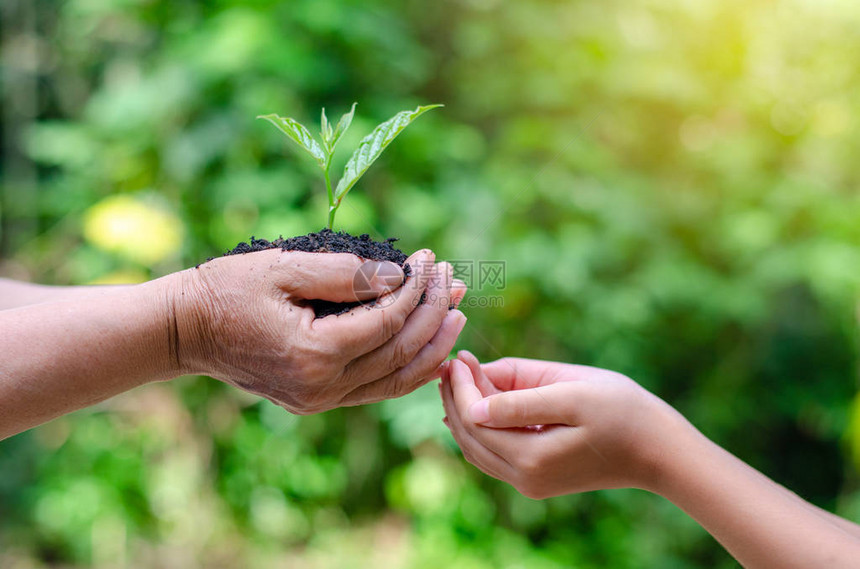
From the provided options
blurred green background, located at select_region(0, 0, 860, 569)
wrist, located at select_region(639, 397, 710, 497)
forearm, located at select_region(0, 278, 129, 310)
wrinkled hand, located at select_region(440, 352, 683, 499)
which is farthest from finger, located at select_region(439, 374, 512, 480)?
blurred green background, located at select_region(0, 0, 860, 569)

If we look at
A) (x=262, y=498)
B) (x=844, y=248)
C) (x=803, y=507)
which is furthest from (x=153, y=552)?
(x=844, y=248)

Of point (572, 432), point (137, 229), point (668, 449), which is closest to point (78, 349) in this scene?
point (572, 432)

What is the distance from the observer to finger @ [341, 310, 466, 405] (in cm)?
109

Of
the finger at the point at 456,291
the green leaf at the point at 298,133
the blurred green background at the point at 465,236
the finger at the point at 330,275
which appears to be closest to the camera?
the finger at the point at 330,275

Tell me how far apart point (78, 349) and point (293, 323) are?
32 cm

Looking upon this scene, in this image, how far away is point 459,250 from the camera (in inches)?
85.6

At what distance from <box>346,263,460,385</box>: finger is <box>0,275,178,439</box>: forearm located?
33 cm

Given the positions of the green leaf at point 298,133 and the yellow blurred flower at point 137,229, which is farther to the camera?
the yellow blurred flower at point 137,229

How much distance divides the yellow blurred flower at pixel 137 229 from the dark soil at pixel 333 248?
4.45ft

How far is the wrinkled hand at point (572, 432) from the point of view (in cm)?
95

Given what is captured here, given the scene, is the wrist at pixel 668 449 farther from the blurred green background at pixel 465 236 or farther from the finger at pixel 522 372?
the blurred green background at pixel 465 236

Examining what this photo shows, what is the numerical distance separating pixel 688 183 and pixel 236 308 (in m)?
2.29

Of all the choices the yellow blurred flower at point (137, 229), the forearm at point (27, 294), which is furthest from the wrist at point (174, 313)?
the yellow blurred flower at point (137, 229)

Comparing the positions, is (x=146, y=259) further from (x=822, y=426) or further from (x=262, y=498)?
(x=822, y=426)
